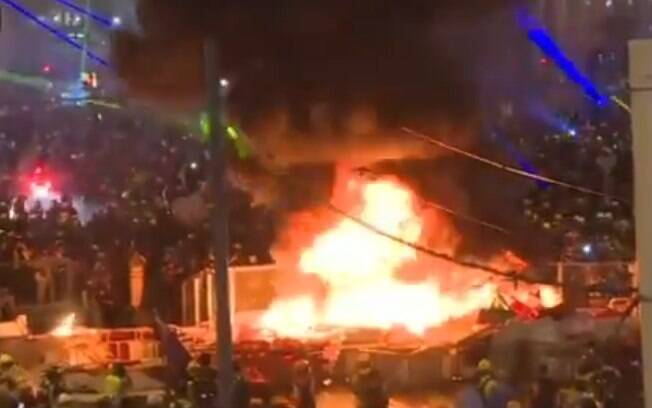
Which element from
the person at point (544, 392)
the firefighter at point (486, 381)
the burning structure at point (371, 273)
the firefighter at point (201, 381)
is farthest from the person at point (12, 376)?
the person at point (544, 392)

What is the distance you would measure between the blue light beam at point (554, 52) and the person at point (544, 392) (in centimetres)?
146

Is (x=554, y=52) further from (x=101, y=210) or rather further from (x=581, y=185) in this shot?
(x=101, y=210)

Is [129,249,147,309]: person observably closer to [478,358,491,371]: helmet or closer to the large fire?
the large fire

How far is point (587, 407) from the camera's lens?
3137 millimetres

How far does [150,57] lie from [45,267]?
3.22ft

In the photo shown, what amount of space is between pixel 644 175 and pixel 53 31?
402 cm

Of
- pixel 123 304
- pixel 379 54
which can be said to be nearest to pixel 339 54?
pixel 379 54

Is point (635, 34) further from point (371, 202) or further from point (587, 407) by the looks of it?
point (587, 407)

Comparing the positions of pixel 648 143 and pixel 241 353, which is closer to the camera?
pixel 648 143

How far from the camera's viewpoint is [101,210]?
532 cm

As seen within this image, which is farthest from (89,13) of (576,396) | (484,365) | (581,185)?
(576,396)

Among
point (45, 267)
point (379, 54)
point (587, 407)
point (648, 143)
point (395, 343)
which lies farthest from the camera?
point (45, 267)

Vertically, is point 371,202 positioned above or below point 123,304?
above

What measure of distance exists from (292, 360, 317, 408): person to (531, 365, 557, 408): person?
64 cm
